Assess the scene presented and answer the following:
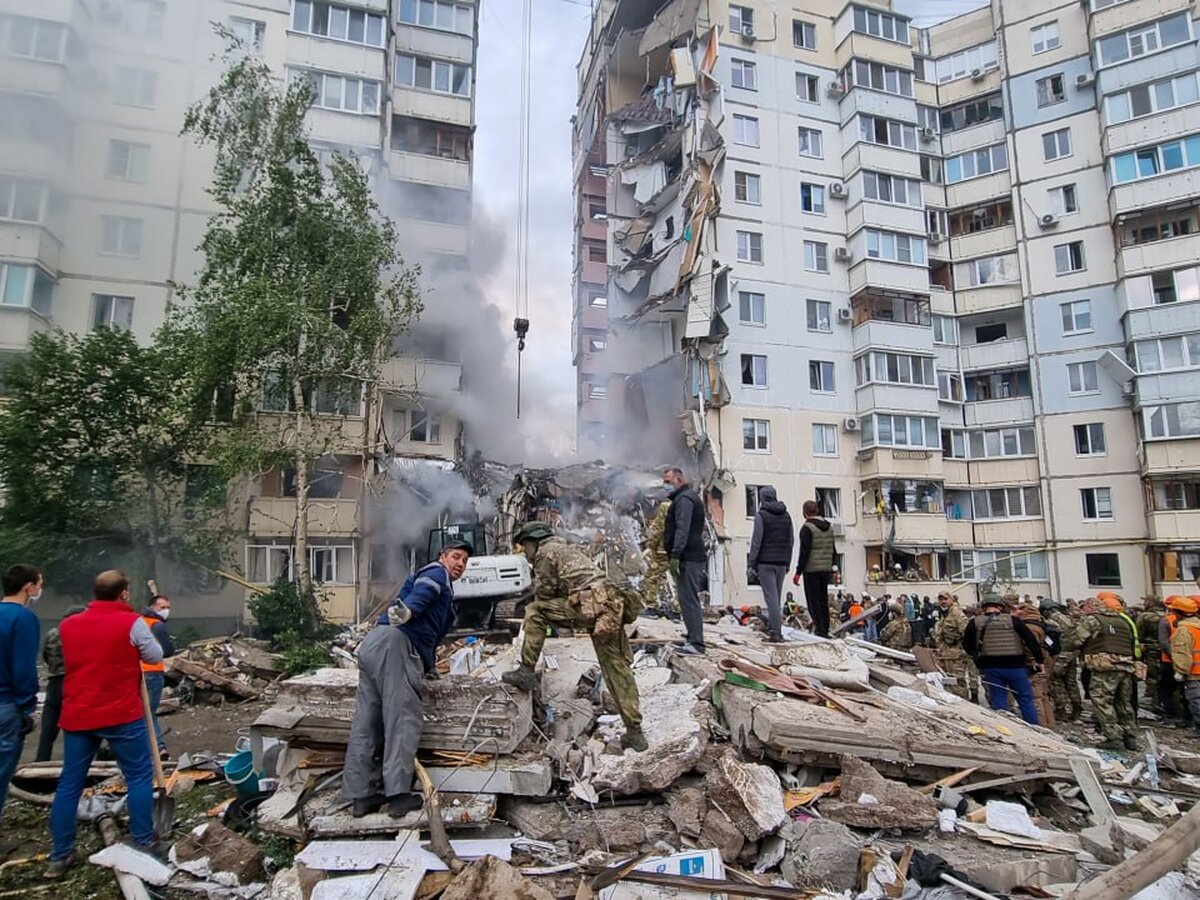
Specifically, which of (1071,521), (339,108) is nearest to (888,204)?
(1071,521)

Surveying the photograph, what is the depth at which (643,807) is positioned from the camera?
434cm

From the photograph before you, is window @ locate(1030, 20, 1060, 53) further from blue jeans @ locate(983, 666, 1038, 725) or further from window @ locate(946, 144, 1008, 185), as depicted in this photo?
blue jeans @ locate(983, 666, 1038, 725)

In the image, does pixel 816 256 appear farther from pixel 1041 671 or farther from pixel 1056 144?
pixel 1041 671

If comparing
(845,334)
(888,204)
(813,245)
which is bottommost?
(845,334)

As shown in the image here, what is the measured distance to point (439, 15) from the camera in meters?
23.8

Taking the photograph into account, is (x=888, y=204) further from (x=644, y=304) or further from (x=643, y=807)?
(x=643, y=807)

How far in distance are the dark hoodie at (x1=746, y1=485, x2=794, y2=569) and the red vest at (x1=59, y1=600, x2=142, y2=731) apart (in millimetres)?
5790

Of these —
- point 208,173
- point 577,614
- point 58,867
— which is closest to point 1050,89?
point 208,173

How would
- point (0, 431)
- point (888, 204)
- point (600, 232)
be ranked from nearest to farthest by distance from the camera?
point (0, 431), point (888, 204), point (600, 232)

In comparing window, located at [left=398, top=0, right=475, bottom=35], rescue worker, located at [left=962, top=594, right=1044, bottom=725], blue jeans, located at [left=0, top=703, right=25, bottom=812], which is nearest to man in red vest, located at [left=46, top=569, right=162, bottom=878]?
blue jeans, located at [left=0, top=703, right=25, bottom=812]

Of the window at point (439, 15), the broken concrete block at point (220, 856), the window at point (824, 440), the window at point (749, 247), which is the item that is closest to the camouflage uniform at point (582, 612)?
the broken concrete block at point (220, 856)

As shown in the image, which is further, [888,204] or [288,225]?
[888,204]

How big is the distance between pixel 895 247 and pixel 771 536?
2364 centimetres

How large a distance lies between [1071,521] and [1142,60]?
1807cm
